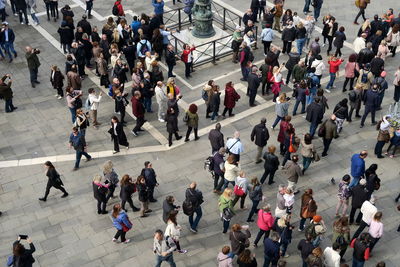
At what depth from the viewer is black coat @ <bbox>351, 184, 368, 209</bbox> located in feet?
48.8

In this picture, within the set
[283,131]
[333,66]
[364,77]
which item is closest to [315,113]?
[283,131]

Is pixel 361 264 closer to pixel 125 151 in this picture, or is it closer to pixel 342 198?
pixel 342 198

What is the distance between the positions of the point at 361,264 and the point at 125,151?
8436 mm

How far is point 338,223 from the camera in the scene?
1364 cm

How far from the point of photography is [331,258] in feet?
42.8

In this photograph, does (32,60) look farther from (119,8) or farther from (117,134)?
(117,134)

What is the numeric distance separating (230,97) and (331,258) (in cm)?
771

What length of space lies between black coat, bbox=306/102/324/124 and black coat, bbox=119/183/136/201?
642 cm

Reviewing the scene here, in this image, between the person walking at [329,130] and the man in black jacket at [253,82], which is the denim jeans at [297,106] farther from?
the person walking at [329,130]

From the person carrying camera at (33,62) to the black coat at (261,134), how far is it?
9.28m

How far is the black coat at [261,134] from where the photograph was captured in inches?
672

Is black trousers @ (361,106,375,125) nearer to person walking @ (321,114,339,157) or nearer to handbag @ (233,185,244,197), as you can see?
person walking @ (321,114,339,157)

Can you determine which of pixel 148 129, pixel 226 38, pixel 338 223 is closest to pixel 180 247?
pixel 338 223

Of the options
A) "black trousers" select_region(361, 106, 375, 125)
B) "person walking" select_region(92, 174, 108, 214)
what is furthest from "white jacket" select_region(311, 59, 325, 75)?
"person walking" select_region(92, 174, 108, 214)
